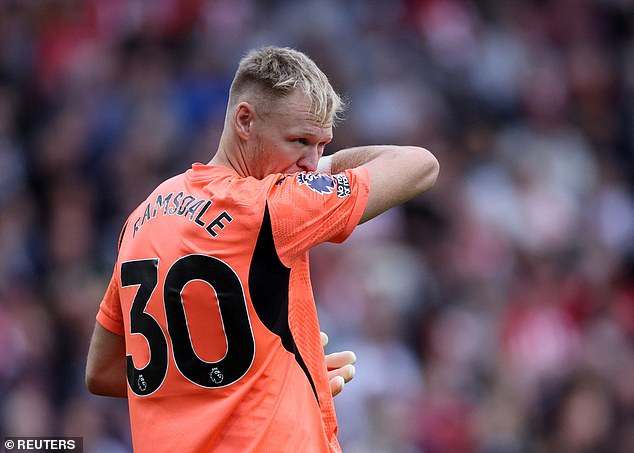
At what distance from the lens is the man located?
3.24 m

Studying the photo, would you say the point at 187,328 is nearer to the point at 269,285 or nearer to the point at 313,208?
the point at 269,285

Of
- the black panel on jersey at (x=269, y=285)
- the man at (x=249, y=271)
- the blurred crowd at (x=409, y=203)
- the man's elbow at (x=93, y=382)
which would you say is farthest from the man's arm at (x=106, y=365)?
the blurred crowd at (x=409, y=203)

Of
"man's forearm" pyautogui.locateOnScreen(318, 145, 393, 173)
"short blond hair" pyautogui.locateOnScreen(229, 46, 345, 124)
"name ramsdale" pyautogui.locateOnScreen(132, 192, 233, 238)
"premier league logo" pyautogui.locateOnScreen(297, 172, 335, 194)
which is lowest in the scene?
"name ramsdale" pyautogui.locateOnScreen(132, 192, 233, 238)

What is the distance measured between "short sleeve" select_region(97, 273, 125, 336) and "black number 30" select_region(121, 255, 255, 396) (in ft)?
0.97

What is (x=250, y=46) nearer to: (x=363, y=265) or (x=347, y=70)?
(x=347, y=70)

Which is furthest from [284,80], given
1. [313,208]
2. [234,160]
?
[313,208]

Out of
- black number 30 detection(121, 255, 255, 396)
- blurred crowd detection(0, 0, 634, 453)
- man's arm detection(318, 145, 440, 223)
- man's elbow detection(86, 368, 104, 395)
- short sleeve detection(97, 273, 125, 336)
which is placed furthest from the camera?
blurred crowd detection(0, 0, 634, 453)

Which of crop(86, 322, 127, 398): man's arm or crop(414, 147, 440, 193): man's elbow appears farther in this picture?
crop(86, 322, 127, 398): man's arm

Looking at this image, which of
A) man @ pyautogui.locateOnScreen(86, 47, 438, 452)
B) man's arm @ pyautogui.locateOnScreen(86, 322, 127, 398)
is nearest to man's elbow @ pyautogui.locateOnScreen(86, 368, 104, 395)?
man's arm @ pyautogui.locateOnScreen(86, 322, 127, 398)

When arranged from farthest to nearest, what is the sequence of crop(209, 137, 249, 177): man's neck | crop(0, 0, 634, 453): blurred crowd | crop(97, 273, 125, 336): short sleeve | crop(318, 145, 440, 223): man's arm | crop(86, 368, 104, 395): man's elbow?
crop(0, 0, 634, 453): blurred crowd, crop(86, 368, 104, 395): man's elbow, crop(97, 273, 125, 336): short sleeve, crop(209, 137, 249, 177): man's neck, crop(318, 145, 440, 223): man's arm

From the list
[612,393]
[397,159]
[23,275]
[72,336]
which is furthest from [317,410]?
[23,275]

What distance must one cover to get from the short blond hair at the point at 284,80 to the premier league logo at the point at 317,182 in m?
0.19

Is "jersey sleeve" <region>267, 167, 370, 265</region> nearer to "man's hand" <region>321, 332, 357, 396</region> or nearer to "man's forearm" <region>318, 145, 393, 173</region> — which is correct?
"man's forearm" <region>318, 145, 393, 173</region>

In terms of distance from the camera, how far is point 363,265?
27.7 ft
